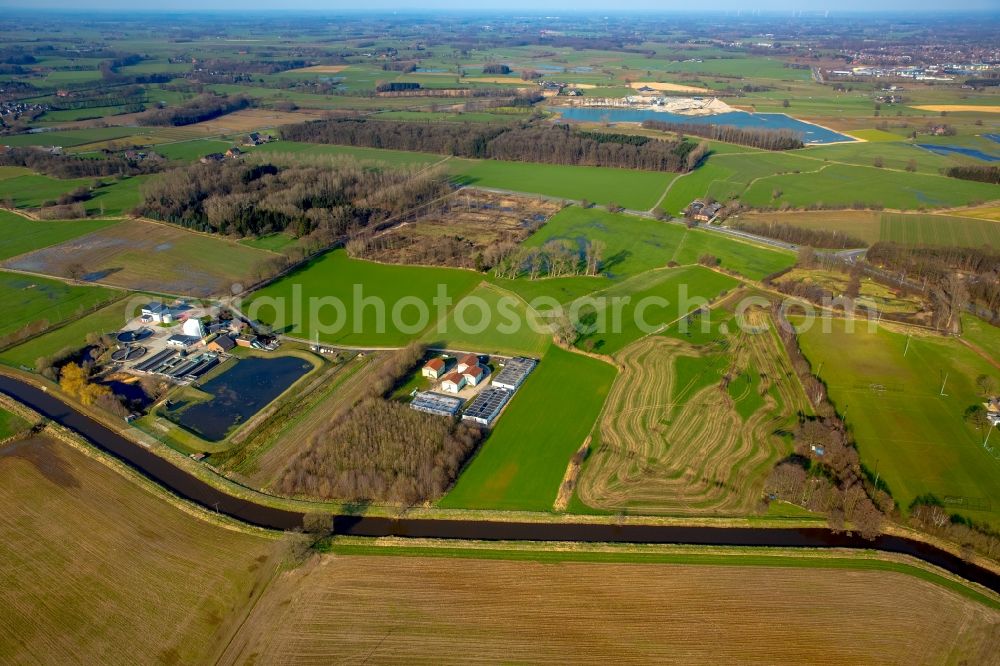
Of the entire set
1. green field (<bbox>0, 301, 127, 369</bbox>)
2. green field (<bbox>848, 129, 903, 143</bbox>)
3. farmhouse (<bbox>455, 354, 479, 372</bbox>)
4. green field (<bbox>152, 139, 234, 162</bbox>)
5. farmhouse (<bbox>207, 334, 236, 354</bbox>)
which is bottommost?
green field (<bbox>0, 301, 127, 369</bbox>)

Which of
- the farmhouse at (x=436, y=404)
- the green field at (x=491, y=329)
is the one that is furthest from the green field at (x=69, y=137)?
the farmhouse at (x=436, y=404)

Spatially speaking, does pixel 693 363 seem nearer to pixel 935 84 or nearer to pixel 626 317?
pixel 626 317

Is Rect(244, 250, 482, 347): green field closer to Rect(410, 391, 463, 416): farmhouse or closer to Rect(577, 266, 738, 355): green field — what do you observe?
Rect(410, 391, 463, 416): farmhouse

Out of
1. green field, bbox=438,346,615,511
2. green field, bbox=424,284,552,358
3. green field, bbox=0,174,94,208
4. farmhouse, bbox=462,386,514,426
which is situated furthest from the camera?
green field, bbox=0,174,94,208

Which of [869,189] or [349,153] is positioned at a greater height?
[869,189]

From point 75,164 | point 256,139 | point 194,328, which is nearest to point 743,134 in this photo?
point 256,139

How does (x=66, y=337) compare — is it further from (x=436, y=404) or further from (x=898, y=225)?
(x=898, y=225)

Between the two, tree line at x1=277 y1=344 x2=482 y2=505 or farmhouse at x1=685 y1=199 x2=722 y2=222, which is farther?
farmhouse at x1=685 y1=199 x2=722 y2=222

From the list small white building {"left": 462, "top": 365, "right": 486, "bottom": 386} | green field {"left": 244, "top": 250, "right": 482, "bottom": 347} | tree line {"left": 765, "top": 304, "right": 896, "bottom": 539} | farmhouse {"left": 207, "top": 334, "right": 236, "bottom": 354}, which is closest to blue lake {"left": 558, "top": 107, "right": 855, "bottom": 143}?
green field {"left": 244, "top": 250, "right": 482, "bottom": 347}
